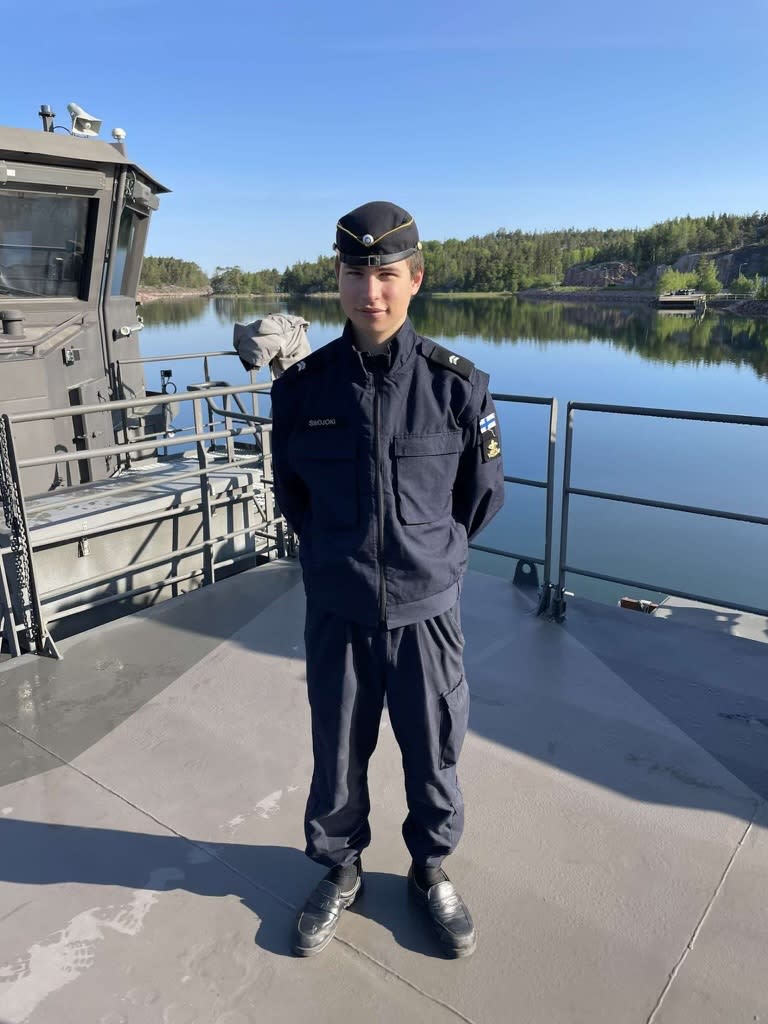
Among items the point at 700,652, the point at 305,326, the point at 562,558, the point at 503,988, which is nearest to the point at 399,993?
the point at 503,988

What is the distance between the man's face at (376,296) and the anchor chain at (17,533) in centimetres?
200

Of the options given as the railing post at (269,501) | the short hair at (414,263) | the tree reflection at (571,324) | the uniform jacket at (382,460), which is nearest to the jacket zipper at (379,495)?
the uniform jacket at (382,460)

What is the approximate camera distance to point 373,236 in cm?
141

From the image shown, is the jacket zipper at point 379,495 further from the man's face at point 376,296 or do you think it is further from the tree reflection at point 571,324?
the tree reflection at point 571,324

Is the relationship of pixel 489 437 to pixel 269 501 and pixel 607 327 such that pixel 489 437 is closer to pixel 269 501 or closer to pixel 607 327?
pixel 269 501

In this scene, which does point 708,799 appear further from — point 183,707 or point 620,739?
point 183,707

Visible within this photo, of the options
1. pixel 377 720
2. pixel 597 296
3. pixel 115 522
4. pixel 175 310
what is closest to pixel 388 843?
pixel 377 720

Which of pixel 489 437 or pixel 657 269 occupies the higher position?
pixel 657 269

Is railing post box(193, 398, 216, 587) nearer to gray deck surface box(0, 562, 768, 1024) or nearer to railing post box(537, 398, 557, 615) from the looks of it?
gray deck surface box(0, 562, 768, 1024)

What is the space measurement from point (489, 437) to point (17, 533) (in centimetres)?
230

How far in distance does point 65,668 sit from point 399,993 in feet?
6.72

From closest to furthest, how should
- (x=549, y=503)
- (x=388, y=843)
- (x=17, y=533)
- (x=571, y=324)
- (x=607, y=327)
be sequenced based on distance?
(x=388, y=843) → (x=17, y=533) → (x=549, y=503) → (x=607, y=327) → (x=571, y=324)

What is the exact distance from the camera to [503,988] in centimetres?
155

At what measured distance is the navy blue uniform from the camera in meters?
1.51
